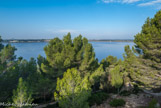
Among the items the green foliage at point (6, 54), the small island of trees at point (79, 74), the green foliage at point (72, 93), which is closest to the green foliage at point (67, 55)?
the small island of trees at point (79, 74)

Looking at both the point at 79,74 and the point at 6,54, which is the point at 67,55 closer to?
the point at 79,74

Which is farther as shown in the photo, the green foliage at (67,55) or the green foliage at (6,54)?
the green foliage at (6,54)

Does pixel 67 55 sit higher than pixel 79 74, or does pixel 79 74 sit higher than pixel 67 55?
pixel 67 55

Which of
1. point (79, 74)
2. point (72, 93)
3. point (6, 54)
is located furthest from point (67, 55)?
point (6, 54)

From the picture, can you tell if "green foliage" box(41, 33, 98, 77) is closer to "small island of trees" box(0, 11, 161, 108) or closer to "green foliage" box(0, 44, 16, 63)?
"small island of trees" box(0, 11, 161, 108)

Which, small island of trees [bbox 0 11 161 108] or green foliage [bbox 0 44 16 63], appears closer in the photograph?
small island of trees [bbox 0 11 161 108]

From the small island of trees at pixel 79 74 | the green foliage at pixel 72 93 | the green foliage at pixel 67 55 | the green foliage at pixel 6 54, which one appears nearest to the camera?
the green foliage at pixel 72 93

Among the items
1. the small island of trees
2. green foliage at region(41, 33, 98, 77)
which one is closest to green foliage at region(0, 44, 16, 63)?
the small island of trees

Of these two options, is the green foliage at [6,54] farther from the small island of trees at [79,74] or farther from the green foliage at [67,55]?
the green foliage at [67,55]

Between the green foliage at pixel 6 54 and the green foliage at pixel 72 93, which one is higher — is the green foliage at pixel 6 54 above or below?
above

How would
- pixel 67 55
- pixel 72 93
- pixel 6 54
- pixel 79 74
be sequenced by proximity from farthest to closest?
1. pixel 6 54
2. pixel 67 55
3. pixel 79 74
4. pixel 72 93

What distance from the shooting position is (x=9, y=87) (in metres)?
13.4

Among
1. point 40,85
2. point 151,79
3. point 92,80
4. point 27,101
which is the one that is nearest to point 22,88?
point 27,101

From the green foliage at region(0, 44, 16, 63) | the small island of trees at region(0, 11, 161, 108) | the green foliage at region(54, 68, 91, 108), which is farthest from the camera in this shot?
the green foliage at region(0, 44, 16, 63)
